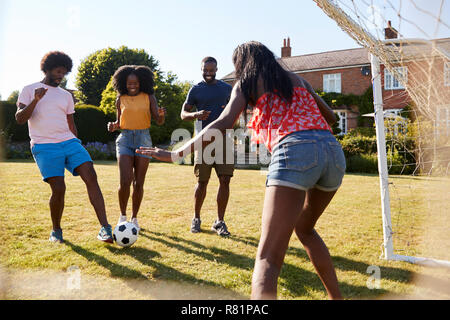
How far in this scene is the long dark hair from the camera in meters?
2.17

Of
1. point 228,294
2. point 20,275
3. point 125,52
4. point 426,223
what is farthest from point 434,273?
point 125,52

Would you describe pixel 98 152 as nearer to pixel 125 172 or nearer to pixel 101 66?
pixel 101 66

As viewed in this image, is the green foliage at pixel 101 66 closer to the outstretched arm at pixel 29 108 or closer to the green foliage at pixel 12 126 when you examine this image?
the green foliage at pixel 12 126

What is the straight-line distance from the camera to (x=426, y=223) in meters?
5.79

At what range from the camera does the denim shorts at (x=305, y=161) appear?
2022 mm

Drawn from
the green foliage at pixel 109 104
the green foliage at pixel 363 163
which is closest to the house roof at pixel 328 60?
the green foliage at pixel 109 104

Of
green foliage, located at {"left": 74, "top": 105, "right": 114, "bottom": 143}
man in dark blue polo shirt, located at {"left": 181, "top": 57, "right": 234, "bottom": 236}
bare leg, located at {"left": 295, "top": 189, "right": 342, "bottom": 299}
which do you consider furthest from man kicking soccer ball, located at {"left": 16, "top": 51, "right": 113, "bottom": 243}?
green foliage, located at {"left": 74, "top": 105, "right": 114, "bottom": 143}

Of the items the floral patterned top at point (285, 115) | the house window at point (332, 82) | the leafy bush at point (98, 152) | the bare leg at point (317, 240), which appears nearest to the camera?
the floral patterned top at point (285, 115)

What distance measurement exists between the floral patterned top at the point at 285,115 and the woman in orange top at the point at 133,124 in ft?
9.10

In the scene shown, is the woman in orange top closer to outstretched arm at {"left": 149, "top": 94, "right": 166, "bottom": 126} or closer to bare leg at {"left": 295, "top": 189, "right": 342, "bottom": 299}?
outstretched arm at {"left": 149, "top": 94, "right": 166, "bottom": 126}

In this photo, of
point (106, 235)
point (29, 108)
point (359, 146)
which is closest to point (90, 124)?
point (359, 146)

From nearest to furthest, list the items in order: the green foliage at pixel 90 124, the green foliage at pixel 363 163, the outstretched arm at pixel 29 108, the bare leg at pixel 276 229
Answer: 1. the bare leg at pixel 276 229
2. the outstretched arm at pixel 29 108
3. the green foliage at pixel 363 163
4. the green foliage at pixel 90 124
